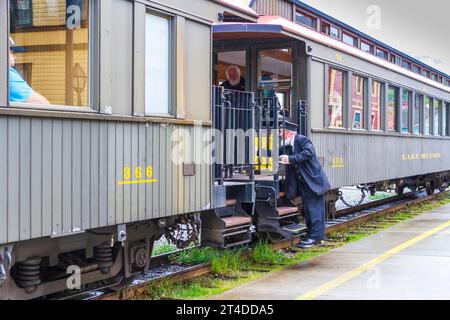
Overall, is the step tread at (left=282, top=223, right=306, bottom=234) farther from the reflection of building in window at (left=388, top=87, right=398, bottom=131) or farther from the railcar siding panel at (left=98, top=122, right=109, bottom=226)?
the reflection of building in window at (left=388, top=87, right=398, bottom=131)

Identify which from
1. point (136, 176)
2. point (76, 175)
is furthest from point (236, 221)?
point (76, 175)

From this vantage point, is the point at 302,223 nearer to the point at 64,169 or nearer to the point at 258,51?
the point at 258,51

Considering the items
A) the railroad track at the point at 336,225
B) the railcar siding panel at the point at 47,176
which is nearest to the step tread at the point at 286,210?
the railroad track at the point at 336,225

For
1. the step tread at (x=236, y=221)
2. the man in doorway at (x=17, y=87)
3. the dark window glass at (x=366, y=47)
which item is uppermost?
the dark window glass at (x=366, y=47)

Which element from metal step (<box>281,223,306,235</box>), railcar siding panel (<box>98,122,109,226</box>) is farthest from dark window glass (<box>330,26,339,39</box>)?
railcar siding panel (<box>98,122,109,226</box>)

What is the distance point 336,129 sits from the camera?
1011 centimetres

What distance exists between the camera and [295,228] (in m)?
8.41

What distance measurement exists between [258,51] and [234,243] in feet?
11.0

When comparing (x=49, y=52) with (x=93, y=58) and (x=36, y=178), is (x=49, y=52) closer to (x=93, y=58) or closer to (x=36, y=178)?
(x=93, y=58)

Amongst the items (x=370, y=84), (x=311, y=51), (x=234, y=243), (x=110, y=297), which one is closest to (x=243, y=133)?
(x=234, y=243)

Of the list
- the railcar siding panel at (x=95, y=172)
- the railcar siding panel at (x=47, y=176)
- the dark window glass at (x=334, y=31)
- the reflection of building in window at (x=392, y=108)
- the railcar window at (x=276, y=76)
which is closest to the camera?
the railcar siding panel at (x=47, y=176)

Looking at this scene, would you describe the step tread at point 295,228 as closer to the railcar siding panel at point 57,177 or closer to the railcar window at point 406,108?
the railcar siding panel at point 57,177

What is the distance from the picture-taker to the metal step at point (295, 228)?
27.0ft

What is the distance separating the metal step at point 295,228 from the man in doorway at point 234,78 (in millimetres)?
2317
